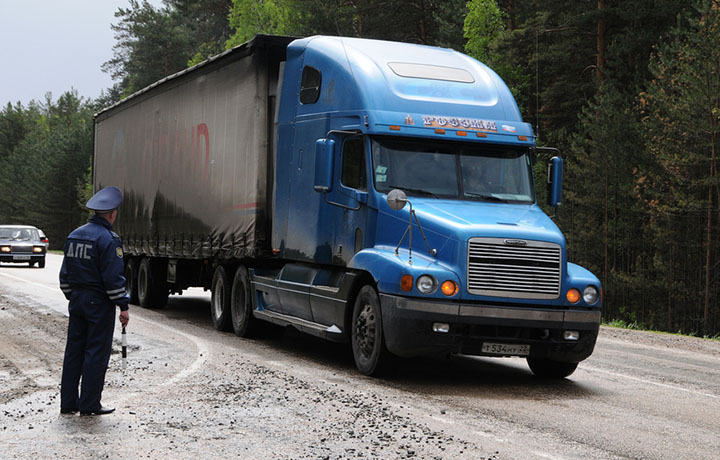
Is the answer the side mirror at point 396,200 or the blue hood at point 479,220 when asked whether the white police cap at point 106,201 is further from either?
the blue hood at point 479,220

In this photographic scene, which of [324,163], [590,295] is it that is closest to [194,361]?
[324,163]

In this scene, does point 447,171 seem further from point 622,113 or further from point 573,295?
point 622,113

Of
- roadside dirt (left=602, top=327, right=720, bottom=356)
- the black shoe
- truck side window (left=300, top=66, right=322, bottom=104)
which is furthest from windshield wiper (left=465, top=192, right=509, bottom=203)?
roadside dirt (left=602, top=327, right=720, bottom=356)

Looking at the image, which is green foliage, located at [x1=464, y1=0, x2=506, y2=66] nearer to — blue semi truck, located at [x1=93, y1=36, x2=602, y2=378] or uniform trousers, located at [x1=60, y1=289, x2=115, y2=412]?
blue semi truck, located at [x1=93, y1=36, x2=602, y2=378]

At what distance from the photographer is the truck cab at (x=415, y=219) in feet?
32.5

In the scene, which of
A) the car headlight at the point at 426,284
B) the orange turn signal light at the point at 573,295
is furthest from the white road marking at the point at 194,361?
the orange turn signal light at the point at 573,295

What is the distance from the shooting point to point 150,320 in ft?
56.0

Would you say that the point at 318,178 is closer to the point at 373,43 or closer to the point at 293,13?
the point at 373,43

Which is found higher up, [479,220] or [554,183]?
[554,183]

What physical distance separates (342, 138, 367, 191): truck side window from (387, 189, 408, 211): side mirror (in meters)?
0.94

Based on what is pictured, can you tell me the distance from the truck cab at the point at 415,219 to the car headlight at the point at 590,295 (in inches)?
0.6

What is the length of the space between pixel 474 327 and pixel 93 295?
395 centimetres

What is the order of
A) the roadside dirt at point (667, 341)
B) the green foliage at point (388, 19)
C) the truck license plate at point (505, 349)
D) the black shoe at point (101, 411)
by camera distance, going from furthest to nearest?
the green foliage at point (388, 19) → the roadside dirt at point (667, 341) → the truck license plate at point (505, 349) → the black shoe at point (101, 411)

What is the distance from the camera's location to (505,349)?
1009 cm
